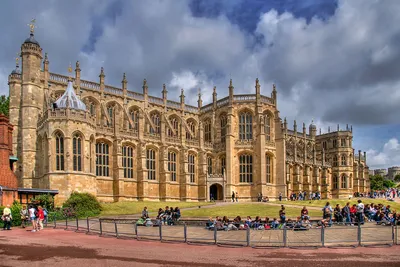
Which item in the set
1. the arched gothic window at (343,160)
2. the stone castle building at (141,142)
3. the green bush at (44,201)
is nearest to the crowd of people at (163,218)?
the green bush at (44,201)

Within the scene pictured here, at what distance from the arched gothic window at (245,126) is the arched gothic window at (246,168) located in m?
3.04

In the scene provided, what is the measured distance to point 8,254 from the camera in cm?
1727

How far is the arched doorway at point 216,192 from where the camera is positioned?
61.7 m

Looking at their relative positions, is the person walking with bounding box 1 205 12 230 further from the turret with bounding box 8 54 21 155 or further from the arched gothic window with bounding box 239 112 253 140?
the arched gothic window with bounding box 239 112 253 140

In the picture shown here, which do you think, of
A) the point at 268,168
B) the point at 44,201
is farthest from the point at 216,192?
the point at 44,201

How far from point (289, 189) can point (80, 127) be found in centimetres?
3864

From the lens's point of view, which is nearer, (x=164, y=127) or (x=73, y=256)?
(x=73, y=256)

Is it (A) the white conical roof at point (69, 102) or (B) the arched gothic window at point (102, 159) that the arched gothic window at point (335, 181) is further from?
(A) the white conical roof at point (69, 102)

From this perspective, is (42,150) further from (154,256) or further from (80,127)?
(154,256)

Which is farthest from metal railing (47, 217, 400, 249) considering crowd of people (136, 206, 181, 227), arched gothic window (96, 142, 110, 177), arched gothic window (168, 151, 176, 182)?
arched gothic window (168, 151, 176, 182)

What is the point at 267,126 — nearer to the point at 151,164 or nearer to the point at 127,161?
the point at 151,164

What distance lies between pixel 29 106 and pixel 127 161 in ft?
44.1

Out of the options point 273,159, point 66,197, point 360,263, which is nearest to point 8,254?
point 360,263

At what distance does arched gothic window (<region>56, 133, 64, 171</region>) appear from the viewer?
144 feet
